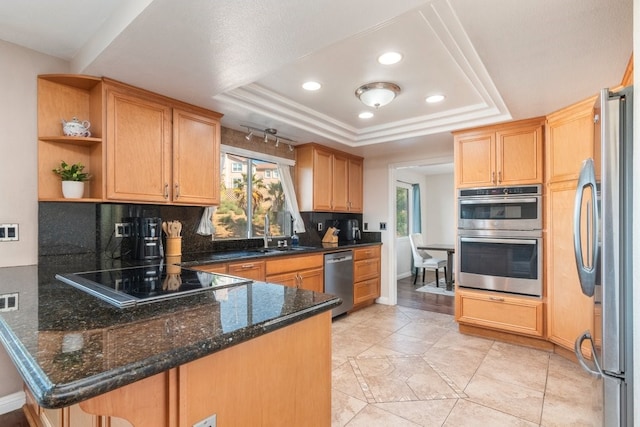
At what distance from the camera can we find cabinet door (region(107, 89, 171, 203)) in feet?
7.45

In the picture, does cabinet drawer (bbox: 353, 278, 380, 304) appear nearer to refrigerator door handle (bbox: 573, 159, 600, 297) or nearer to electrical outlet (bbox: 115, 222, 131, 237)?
electrical outlet (bbox: 115, 222, 131, 237)

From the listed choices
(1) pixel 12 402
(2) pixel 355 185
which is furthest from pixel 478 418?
(2) pixel 355 185

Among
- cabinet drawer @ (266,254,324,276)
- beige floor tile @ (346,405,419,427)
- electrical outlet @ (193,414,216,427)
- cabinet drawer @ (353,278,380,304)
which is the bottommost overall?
beige floor tile @ (346,405,419,427)

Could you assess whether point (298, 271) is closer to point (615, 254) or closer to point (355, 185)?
point (355, 185)

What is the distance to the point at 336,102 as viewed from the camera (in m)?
3.06

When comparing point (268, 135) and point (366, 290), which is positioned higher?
point (268, 135)

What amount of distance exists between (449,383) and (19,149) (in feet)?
10.9

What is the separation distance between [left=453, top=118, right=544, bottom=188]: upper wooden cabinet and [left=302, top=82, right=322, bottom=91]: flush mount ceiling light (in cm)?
166

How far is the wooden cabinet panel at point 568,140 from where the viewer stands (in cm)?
264

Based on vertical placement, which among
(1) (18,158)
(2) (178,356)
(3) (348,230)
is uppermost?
(1) (18,158)

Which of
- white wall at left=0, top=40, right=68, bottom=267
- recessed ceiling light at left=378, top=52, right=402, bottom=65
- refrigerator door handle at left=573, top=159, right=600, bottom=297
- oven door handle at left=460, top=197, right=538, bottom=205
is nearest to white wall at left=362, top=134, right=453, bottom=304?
oven door handle at left=460, top=197, right=538, bottom=205

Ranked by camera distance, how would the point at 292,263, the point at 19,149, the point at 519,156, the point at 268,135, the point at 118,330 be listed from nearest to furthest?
the point at 118,330
the point at 19,149
the point at 519,156
the point at 292,263
the point at 268,135

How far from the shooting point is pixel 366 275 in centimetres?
443

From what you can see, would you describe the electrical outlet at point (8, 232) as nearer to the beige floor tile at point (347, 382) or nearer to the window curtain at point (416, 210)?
the beige floor tile at point (347, 382)
